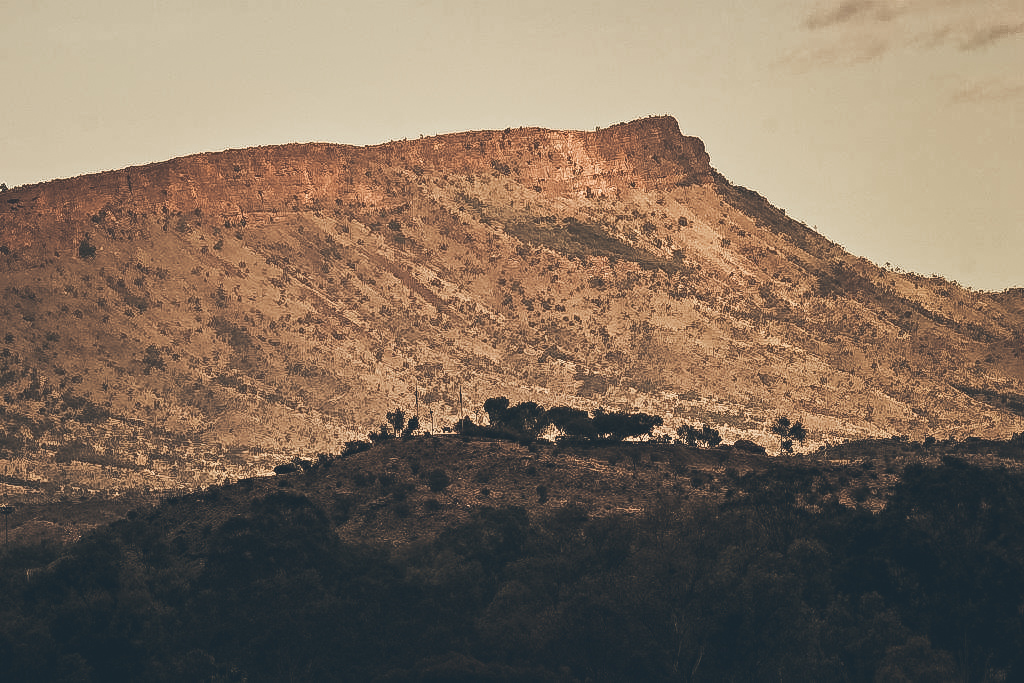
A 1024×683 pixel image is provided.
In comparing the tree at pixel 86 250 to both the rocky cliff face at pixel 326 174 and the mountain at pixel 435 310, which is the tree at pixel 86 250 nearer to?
the mountain at pixel 435 310

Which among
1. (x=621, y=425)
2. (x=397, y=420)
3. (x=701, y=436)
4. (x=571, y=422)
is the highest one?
(x=621, y=425)

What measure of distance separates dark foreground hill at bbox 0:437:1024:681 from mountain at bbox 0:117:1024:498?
106 feet

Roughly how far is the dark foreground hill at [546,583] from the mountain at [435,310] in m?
32.2

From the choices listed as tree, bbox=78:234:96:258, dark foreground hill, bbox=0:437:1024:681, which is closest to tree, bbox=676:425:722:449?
dark foreground hill, bbox=0:437:1024:681

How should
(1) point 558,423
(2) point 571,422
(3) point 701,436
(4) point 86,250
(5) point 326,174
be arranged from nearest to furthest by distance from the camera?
(1) point 558,423
(2) point 571,422
(3) point 701,436
(4) point 86,250
(5) point 326,174

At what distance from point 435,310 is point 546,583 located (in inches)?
2981

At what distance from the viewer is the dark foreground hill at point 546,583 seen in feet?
203

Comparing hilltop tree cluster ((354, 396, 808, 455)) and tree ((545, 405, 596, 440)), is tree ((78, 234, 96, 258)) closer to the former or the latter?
hilltop tree cluster ((354, 396, 808, 455))

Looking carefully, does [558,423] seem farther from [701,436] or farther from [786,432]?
[786,432]

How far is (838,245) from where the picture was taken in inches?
6811

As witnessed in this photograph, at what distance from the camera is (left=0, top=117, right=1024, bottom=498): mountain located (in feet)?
390

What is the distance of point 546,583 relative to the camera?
68312 millimetres

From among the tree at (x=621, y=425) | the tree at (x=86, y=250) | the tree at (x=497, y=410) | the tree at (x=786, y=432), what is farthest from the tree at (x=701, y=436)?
the tree at (x=86, y=250)

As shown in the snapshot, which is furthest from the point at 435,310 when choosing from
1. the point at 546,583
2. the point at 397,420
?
the point at 546,583
